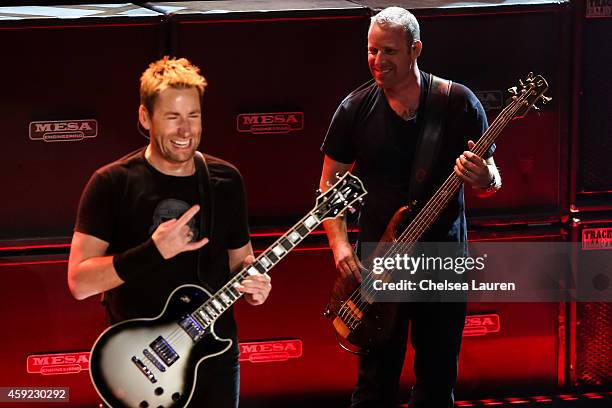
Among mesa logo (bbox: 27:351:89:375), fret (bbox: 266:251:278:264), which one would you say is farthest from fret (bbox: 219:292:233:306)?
mesa logo (bbox: 27:351:89:375)

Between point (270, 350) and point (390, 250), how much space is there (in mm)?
954

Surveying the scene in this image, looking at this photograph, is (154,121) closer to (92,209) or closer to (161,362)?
(92,209)

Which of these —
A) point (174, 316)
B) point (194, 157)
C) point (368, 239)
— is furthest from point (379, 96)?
point (174, 316)

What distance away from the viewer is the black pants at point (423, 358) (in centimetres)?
465

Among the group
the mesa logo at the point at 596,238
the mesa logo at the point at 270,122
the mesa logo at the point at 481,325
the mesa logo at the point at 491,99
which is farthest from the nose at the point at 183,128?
the mesa logo at the point at 596,238

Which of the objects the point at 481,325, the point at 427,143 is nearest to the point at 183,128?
the point at 427,143

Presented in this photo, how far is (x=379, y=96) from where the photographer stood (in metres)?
4.62

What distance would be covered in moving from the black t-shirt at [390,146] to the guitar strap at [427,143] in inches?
0.9

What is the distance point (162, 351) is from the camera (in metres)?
3.93

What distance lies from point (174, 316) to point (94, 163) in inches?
→ 51.0

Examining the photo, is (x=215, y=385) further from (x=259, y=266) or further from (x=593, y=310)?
(x=593, y=310)

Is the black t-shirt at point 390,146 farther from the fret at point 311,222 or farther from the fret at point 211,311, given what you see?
the fret at point 211,311

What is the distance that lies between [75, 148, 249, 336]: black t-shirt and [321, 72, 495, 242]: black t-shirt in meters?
0.81

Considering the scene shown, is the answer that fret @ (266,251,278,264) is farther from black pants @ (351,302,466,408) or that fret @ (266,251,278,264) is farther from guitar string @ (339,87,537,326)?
black pants @ (351,302,466,408)
